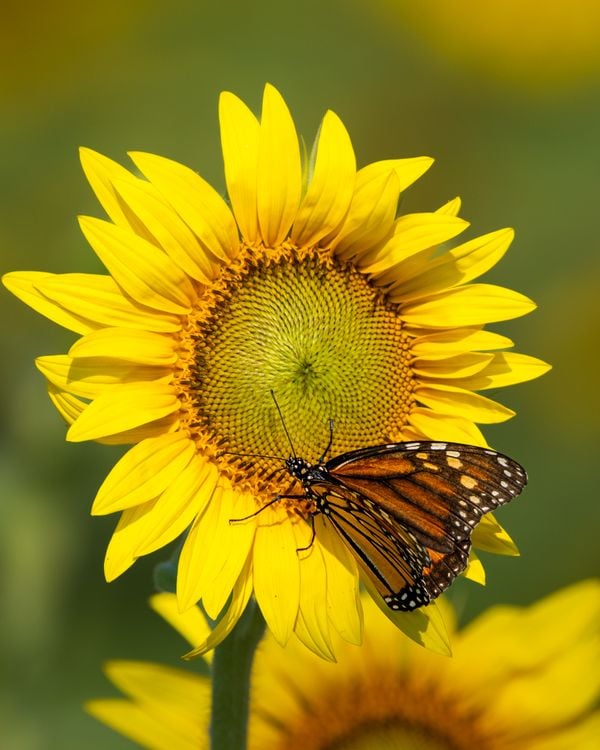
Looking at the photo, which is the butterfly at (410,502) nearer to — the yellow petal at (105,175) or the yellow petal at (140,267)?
the yellow petal at (140,267)

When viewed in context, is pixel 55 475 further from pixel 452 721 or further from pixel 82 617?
pixel 452 721

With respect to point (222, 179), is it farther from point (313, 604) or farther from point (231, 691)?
point (231, 691)

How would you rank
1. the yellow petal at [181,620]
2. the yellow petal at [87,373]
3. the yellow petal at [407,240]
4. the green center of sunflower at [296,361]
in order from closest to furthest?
1. the yellow petal at [87,373]
2. the yellow petal at [407,240]
3. the green center of sunflower at [296,361]
4. the yellow petal at [181,620]

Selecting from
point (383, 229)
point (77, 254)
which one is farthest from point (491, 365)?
point (77, 254)

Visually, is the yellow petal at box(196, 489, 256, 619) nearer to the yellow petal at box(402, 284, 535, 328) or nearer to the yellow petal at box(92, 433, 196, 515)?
the yellow petal at box(92, 433, 196, 515)

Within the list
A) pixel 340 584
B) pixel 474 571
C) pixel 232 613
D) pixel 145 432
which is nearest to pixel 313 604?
pixel 340 584

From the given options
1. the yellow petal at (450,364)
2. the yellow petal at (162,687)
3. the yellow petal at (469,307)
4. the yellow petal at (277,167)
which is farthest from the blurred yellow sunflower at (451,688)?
the yellow petal at (277,167)
